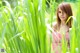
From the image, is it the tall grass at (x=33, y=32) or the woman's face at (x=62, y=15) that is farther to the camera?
the woman's face at (x=62, y=15)

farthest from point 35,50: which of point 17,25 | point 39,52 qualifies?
point 17,25

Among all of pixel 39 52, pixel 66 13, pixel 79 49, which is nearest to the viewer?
pixel 79 49

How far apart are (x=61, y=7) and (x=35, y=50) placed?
814mm

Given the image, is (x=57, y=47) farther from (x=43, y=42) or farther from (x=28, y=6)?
(x=28, y=6)

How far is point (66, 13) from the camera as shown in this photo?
5.94 feet

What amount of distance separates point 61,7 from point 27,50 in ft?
2.65

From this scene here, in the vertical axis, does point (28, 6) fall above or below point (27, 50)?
above

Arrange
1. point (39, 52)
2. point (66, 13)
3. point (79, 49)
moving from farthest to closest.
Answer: point (66, 13)
point (39, 52)
point (79, 49)

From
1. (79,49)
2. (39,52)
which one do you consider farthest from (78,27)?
(39,52)

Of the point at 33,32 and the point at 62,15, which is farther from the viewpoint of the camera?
the point at 62,15

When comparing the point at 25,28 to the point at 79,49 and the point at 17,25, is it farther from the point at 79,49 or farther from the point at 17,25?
the point at 79,49

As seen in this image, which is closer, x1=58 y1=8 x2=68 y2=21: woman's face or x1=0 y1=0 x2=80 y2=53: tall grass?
x1=0 y1=0 x2=80 y2=53: tall grass

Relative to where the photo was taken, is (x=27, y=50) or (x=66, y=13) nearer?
(x=27, y=50)

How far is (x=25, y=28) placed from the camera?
1.07 meters
